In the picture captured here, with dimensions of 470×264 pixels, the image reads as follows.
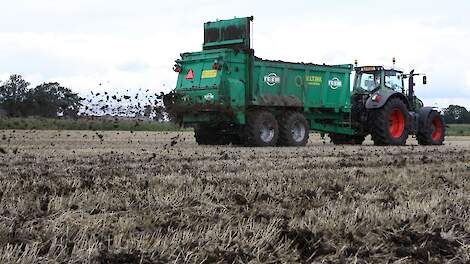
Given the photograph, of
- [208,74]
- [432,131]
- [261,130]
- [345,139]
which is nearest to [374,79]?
[345,139]

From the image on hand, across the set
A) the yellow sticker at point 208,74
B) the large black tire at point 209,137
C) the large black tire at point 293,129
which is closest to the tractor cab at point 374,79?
the large black tire at point 293,129

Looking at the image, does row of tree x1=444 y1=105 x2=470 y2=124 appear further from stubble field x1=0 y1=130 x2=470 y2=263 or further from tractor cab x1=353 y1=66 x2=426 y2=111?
stubble field x1=0 y1=130 x2=470 y2=263

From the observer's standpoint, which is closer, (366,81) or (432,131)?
(366,81)

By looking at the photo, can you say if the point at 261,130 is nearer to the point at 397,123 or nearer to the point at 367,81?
the point at 367,81

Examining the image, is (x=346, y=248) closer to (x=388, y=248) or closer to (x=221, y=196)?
(x=388, y=248)

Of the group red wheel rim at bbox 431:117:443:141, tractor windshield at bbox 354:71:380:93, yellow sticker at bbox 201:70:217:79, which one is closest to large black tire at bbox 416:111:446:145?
red wheel rim at bbox 431:117:443:141

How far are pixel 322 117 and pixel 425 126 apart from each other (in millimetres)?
3497

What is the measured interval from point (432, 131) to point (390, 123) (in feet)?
7.26

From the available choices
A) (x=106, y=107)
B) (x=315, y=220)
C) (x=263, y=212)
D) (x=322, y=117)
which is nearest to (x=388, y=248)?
(x=315, y=220)

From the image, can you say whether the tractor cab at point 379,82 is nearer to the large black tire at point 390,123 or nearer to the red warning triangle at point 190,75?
the large black tire at point 390,123

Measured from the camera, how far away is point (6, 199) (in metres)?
4.92

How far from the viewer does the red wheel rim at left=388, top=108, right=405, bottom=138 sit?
1866 centimetres

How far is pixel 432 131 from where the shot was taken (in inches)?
781

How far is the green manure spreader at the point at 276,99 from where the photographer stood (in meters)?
15.5
